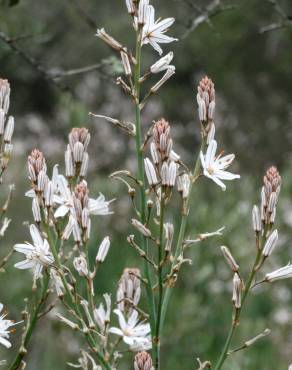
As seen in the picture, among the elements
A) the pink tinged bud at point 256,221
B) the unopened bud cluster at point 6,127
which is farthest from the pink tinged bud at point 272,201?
the unopened bud cluster at point 6,127

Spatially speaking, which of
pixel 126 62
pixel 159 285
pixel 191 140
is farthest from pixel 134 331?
pixel 191 140

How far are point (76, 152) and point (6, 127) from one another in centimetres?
18

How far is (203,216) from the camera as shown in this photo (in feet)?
16.8

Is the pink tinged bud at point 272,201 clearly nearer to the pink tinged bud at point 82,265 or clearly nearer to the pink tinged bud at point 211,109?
the pink tinged bud at point 211,109

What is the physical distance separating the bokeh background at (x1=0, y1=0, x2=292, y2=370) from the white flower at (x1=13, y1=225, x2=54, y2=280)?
1638mm

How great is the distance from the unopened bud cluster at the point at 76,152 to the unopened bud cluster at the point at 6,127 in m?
0.14

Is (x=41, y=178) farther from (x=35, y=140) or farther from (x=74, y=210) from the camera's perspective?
(x=35, y=140)

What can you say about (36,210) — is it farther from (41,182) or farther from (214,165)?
(214,165)

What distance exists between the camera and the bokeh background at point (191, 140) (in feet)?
17.1

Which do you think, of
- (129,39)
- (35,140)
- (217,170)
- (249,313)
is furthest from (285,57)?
(217,170)

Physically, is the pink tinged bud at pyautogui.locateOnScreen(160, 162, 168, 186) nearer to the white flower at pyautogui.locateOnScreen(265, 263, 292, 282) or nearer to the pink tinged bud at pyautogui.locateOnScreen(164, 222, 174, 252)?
the pink tinged bud at pyautogui.locateOnScreen(164, 222, 174, 252)

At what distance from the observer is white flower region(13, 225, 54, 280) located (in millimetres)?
1561

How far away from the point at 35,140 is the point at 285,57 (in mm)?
4478

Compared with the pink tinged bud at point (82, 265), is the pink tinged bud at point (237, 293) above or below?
below
